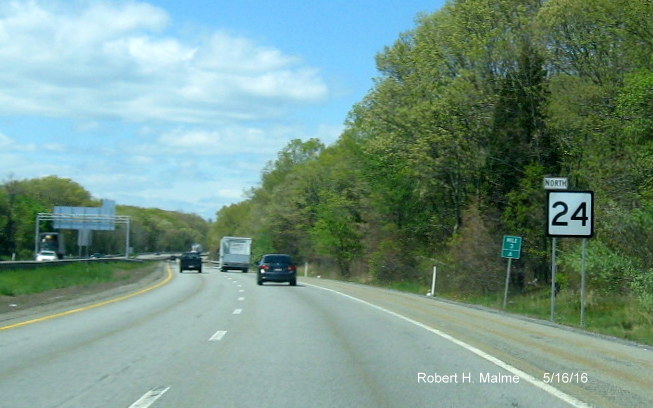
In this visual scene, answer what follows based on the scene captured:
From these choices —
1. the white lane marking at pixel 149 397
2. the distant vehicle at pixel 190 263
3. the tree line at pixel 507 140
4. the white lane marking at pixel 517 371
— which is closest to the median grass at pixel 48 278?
the tree line at pixel 507 140

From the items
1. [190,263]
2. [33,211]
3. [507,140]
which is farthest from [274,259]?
[33,211]

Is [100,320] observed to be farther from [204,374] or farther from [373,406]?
[373,406]

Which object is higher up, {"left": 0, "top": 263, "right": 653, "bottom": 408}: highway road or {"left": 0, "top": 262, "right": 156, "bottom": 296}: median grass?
{"left": 0, "top": 263, "right": 653, "bottom": 408}: highway road

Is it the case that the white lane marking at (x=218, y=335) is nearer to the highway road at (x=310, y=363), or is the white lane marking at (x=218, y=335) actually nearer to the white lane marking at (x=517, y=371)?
the highway road at (x=310, y=363)

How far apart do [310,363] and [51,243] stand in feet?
244

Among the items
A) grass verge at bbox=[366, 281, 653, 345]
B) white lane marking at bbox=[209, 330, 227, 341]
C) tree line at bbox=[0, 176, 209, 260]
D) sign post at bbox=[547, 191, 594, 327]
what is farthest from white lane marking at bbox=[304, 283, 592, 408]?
tree line at bbox=[0, 176, 209, 260]

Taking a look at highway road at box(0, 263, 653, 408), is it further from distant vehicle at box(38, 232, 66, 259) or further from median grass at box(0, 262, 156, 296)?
distant vehicle at box(38, 232, 66, 259)

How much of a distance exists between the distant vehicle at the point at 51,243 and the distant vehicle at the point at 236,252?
16978 mm

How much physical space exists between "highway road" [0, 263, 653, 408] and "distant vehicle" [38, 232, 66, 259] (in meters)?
63.1

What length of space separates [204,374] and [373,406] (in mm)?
3187

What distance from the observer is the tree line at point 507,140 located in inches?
1102

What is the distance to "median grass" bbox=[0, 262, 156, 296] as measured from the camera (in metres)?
33.0

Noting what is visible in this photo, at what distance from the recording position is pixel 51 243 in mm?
82375

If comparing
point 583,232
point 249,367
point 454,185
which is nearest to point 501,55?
point 454,185
